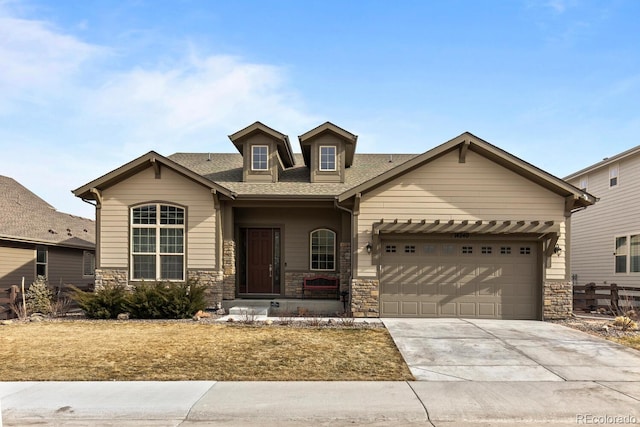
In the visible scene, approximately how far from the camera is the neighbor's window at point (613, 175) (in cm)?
1839

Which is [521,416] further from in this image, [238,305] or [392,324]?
[238,305]

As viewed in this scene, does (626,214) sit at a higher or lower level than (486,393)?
higher

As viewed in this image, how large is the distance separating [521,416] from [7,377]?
7989 mm

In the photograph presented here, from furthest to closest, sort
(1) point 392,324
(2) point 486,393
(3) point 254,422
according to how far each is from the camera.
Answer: (1) point 392,324
(2) point 486,393
(3) point 254,422

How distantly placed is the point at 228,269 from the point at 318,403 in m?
9.35

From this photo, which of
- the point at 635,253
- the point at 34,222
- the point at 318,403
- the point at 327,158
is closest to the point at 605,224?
the point at 635,253

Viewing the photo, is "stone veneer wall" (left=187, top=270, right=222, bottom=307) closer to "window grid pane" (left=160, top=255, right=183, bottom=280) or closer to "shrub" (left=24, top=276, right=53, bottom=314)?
"window grid pane" (left=160, top=255, right=183, bottom=280)

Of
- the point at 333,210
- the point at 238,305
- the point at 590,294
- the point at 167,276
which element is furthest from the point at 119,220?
the point at 590,294

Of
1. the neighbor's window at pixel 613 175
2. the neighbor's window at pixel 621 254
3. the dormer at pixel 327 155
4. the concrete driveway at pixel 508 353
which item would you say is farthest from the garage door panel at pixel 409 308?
the neighbor's window at pixel 613 175

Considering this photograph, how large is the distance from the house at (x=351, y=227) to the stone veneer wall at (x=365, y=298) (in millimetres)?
30

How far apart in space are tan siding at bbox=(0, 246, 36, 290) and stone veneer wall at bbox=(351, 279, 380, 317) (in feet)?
44.9

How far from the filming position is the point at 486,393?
6730 mm

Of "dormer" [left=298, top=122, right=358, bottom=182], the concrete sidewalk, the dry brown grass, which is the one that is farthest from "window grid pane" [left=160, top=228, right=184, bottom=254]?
the concrete sidewalk

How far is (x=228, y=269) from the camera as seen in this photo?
15.0 m
